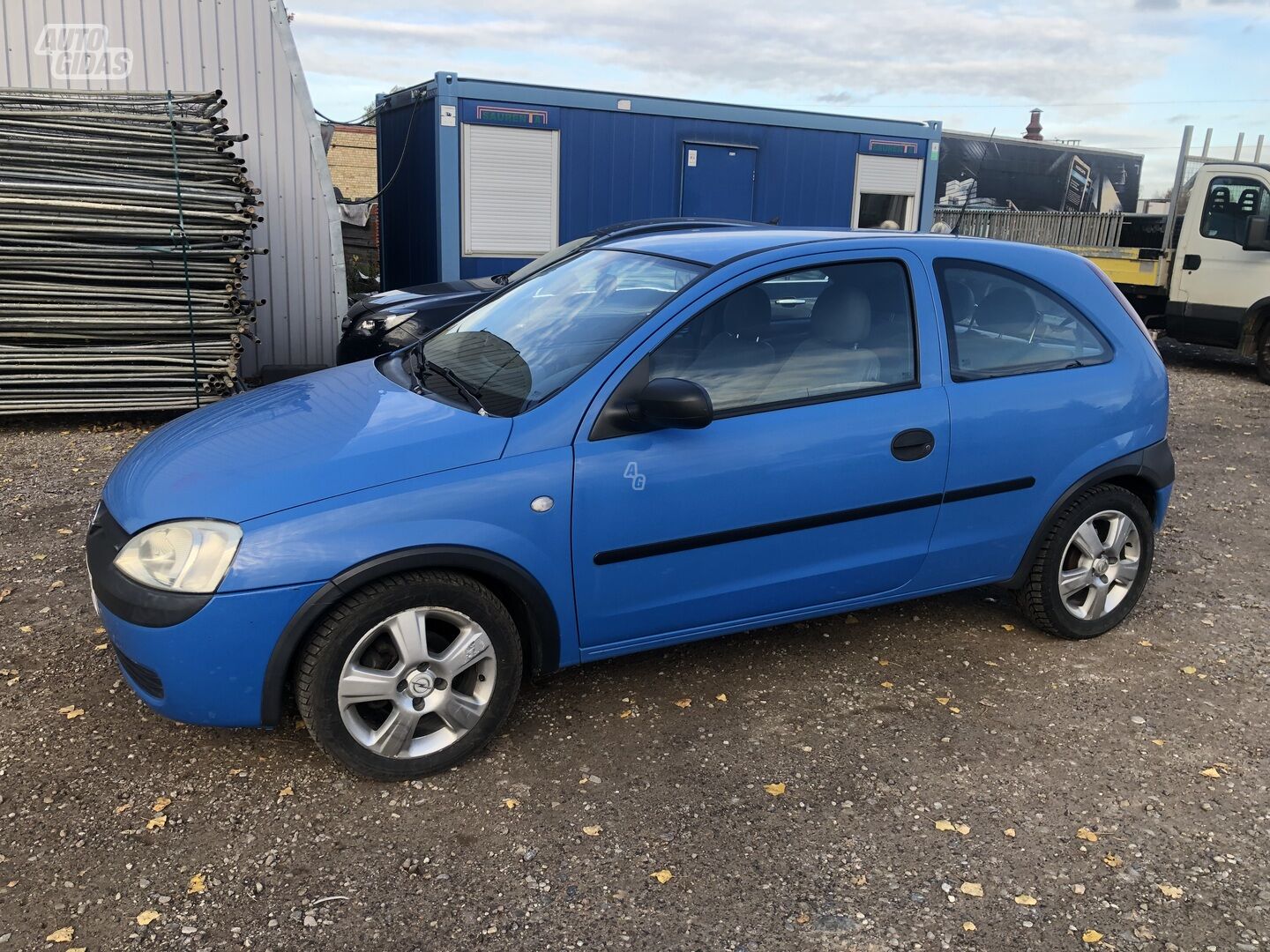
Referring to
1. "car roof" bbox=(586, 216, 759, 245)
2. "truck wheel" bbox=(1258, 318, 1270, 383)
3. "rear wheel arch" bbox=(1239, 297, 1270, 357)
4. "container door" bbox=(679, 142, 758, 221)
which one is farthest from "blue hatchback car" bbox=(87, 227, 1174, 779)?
"truck wheel" bbox=(1258, 318, 1270, 383)

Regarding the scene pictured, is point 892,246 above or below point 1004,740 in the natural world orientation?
above

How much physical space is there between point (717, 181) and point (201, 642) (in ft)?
32.3

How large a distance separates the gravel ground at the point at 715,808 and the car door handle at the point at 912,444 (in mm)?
917

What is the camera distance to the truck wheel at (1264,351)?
11.3 metres

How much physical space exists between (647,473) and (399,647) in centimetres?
92

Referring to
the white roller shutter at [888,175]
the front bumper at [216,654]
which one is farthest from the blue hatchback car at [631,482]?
the white roller shutter at [888,175]

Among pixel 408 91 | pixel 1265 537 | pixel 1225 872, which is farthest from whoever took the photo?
pixel 408 91

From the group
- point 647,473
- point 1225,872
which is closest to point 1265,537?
point 1225,872

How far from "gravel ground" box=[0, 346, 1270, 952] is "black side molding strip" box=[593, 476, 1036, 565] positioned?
669 mm

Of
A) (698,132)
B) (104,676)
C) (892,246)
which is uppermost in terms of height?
(698,132)

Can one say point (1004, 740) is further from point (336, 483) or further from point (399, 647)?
point (336, 483)

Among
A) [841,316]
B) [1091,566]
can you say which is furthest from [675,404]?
[1091,566]

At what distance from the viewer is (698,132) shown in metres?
11.5

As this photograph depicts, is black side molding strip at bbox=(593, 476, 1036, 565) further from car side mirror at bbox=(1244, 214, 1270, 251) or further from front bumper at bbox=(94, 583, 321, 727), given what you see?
car side mirror at bbox=(1244, 214, 1270, 251)
